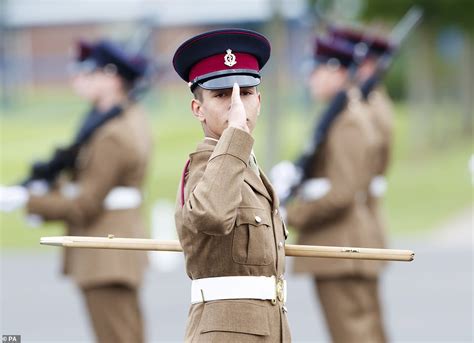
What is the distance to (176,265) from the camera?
13875 millimetres

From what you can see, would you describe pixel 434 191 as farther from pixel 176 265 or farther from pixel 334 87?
pixel 334 87

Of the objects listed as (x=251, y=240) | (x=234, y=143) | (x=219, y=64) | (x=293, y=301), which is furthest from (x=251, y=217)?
(x=293, y=301)

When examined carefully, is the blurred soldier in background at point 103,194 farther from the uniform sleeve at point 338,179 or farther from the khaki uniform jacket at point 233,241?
the khaki uniform jacket at point 233,241

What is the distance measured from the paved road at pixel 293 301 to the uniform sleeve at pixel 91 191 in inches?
71.8

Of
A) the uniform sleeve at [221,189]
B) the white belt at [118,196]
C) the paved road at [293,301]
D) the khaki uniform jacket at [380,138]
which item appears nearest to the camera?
the uniform sleeve at [221,189]

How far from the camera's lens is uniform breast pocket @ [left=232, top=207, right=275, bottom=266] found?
170 inches

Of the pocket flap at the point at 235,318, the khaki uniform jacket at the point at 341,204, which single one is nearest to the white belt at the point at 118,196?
the khaki uniform jacket at the point at 341,204

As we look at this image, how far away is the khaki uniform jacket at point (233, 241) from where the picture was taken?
418 cm

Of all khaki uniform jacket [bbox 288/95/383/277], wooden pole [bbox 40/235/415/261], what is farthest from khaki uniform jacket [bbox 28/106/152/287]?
wooden pole [bbox 40/235/415/261]

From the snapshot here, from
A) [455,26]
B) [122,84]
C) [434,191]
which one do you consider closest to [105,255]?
[122,84]

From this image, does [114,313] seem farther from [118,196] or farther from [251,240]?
[251,240]

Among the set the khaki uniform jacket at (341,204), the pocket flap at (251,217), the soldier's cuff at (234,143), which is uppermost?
the khaki uniform jacket at (341,204)

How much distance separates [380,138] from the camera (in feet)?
26.0

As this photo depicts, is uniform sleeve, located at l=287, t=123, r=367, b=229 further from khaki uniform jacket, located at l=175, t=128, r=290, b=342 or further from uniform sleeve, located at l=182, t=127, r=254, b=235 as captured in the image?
uniform sleeve, located at l=182, t=127, r=254, b=235
